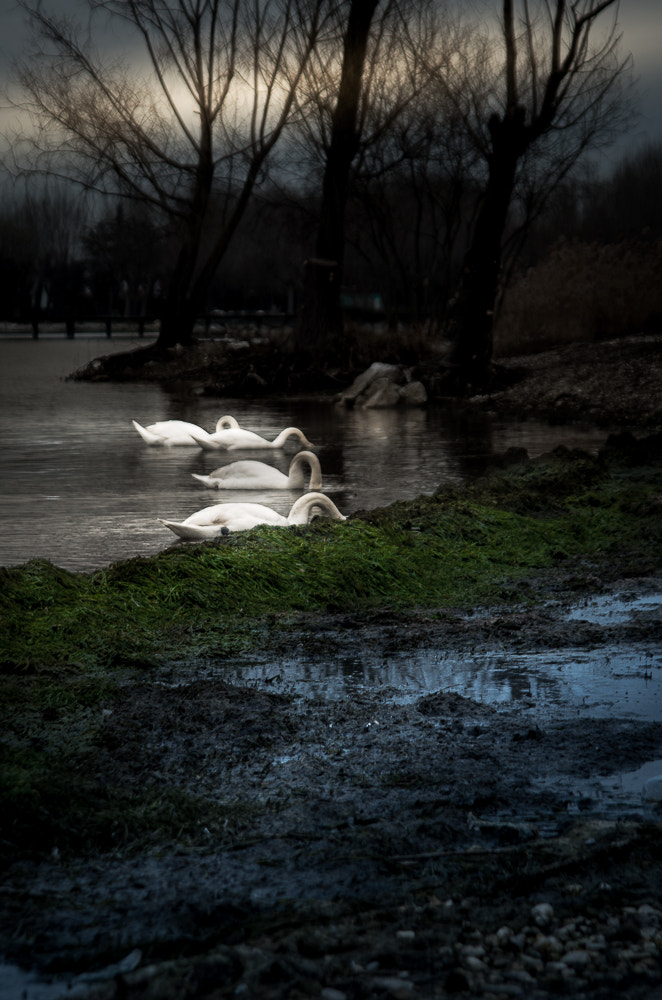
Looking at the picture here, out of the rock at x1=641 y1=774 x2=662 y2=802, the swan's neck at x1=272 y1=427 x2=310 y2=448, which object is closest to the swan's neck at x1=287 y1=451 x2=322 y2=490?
the swan's neck at x1=272 y1=427 x2=310 y2=448

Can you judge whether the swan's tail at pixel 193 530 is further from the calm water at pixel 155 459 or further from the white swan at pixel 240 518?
the calm water at pixel 155 459

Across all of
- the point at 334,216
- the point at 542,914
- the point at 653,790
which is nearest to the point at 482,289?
the point at 334,216

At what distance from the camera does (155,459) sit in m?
14.3

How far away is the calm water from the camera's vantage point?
928 centimetres

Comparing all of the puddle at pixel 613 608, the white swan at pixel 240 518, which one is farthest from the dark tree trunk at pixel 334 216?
the puddle at pixel 613 608

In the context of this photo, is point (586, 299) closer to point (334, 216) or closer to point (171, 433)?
point (334, 216)

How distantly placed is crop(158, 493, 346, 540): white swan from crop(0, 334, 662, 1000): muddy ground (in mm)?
3448

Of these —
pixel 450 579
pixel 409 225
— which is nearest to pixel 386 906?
pixel 450 579

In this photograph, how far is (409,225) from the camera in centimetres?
4372

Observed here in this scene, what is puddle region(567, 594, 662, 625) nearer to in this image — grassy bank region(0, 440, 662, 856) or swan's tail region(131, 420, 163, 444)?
grassy bank region(0, 440, 662, 856)

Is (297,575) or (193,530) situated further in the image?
(193,530)

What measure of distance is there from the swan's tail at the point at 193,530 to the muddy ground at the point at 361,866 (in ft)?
11.1

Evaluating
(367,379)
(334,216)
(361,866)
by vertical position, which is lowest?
(361,866)

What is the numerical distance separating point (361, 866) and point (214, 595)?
3519 millimetres
